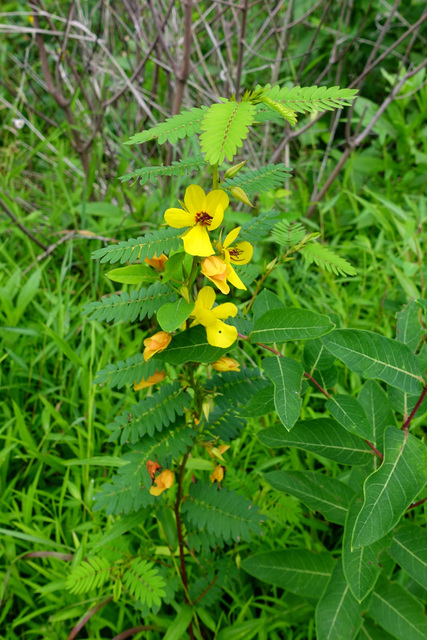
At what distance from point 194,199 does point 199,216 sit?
3cm

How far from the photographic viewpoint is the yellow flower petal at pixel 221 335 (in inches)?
30.0

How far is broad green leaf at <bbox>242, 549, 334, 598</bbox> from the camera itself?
1.05 m

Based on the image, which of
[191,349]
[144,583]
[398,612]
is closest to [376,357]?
[191,349]

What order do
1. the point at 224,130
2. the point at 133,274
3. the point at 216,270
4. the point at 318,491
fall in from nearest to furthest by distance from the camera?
the point at 224,130
the point at 216,270
the point at 133,274
the point at 318,491

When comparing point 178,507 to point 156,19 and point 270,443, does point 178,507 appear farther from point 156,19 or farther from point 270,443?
point 156,19

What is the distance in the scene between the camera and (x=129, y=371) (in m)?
0.91

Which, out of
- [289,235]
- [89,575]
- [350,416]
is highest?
[289,235]

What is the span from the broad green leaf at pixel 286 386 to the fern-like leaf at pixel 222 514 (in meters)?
0.36

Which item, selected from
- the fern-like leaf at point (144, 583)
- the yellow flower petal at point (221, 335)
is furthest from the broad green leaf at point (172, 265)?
the fern-like leaf at point (144, 583)

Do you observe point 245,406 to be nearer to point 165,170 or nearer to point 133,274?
point 133,274

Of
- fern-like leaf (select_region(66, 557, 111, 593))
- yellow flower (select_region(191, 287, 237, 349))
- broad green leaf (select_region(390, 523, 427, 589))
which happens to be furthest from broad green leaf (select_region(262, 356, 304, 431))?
fern-like leaf (select_region(66, 557, 111, 593))

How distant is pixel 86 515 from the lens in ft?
4.65

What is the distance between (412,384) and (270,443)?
303 mm

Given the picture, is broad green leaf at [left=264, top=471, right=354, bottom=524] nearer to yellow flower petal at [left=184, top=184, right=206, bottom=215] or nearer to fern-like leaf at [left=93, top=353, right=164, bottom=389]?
fern-like leaf at [left=93, top=353, right=164, bottom=389]
